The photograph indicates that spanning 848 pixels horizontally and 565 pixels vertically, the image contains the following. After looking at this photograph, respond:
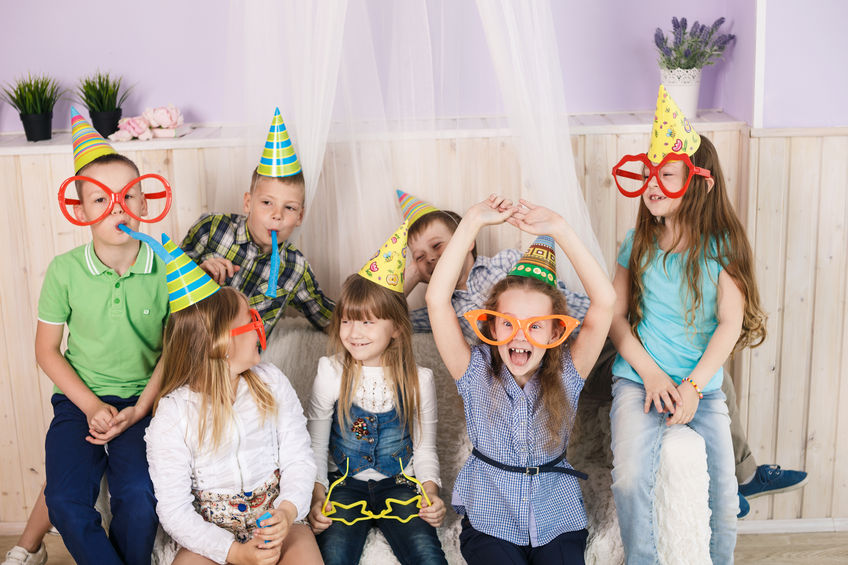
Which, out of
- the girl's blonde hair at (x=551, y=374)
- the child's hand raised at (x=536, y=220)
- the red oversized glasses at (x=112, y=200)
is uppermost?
the red oversized glasses at (x=112, y=200)

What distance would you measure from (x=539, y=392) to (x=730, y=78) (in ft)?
4.31

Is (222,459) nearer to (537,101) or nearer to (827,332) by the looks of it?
(537,101)

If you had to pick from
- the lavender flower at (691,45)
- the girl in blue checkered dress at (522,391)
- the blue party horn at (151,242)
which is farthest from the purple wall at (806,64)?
the blue party horn at (151,242)

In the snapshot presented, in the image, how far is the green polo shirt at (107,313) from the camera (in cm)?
215

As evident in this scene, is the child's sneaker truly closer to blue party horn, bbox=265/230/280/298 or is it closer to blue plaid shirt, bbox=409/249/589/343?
blue party horn, bbox=265/230/280/298

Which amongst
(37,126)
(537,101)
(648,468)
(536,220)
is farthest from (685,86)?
(37,126)

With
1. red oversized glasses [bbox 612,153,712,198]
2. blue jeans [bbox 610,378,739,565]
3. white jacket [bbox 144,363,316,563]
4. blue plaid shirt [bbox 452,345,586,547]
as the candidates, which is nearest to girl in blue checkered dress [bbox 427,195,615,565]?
blue plaid shirt [bbox 452,345,586,547]

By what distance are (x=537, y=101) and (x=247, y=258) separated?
0.86 meters

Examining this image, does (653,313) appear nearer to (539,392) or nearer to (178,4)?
(539,392)

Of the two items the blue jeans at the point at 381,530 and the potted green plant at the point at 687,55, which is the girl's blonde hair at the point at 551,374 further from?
the potted green plant at the point at 687,55

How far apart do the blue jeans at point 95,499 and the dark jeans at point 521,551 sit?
68 cm

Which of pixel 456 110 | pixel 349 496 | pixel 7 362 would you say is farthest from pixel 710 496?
pixel 7 362

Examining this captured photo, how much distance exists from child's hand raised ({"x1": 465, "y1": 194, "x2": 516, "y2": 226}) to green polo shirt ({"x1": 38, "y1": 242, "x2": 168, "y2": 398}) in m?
0.78

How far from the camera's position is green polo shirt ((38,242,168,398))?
2.15 metres
